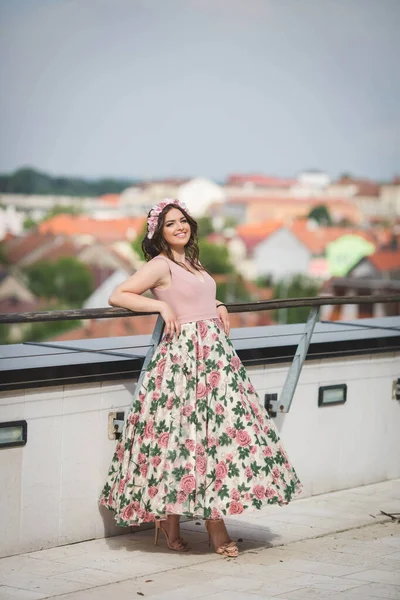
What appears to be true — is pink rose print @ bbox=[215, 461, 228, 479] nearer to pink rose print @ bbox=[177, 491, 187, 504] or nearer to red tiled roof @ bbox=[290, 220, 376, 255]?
pink rose print @ bbox=[177, 491, 187, 504]

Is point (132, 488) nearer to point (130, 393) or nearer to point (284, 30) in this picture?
point (130, 393)

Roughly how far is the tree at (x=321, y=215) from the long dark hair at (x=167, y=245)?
167 m

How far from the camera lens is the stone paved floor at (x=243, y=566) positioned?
3.78m

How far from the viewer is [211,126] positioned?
164m

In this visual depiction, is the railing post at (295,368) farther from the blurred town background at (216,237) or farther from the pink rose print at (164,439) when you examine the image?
the blurred town background at (216,237)

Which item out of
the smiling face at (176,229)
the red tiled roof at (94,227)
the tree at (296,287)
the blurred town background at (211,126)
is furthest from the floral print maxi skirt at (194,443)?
the red tiled roof at (94,227)

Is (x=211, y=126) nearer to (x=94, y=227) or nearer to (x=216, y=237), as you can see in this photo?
(x=216, y=237)

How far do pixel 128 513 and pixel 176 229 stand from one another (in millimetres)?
1045

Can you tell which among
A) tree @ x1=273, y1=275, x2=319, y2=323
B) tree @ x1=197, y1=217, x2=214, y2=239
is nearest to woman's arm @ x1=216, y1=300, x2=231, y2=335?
tree @ x1=273, y1=275, x2=319, y2=323

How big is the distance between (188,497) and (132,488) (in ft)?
0.74

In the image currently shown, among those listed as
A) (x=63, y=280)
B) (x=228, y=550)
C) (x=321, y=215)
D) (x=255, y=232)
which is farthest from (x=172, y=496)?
(x=321, y=215)

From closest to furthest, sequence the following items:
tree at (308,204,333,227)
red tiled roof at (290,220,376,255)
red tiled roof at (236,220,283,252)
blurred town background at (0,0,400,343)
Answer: red tiled roof at (236,220,283,252) → red tiled roof at (290,220,376,255) → blurred town background at (0,0,400,343) → tree at (308,204,333,227)

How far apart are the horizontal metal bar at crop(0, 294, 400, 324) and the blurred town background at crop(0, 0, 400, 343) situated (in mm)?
141308

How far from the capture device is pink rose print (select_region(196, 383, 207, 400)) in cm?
421
